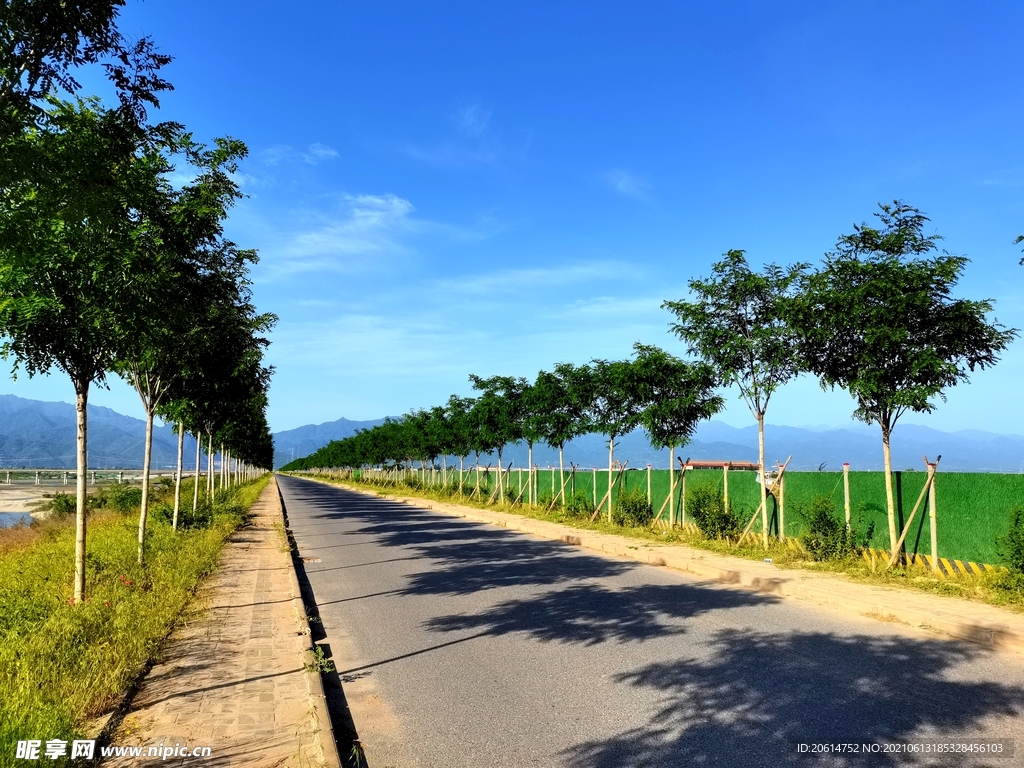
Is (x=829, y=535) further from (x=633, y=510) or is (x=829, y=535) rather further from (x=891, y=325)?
(x=633, y=510)

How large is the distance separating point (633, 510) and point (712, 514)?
4879 mm

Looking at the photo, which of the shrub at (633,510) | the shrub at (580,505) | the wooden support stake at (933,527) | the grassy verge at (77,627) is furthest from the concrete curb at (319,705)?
the shrub at (580,505)

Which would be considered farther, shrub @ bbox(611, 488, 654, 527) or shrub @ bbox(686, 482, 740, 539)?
shrub @ bbox(611, 488, 654, 527)

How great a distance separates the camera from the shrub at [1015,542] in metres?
10.0

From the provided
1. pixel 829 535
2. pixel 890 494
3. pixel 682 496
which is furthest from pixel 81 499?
pixel 682 496

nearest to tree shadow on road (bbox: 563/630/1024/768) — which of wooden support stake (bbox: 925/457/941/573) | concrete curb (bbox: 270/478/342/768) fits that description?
concrete curb (bbox: 270/478/342/768)

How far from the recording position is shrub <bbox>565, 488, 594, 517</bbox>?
2558 centimetres

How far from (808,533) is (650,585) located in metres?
5.00

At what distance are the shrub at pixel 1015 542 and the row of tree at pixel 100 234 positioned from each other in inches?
479

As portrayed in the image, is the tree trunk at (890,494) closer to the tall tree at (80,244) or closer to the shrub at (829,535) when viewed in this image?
the shrub at (829,535)

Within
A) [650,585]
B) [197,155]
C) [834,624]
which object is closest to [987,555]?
[834,624]

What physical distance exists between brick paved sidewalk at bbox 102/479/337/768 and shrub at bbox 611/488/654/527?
1435cm

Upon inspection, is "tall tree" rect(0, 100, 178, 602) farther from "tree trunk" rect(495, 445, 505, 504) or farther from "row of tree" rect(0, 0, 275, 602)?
"tree trunk" rect(495, 445, 505, 504)

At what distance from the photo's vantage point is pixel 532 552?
1648cm
